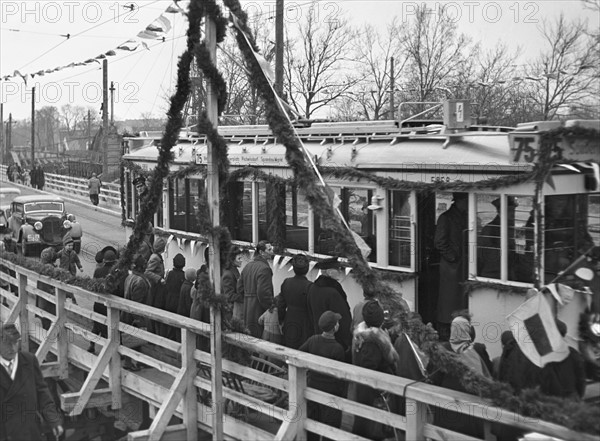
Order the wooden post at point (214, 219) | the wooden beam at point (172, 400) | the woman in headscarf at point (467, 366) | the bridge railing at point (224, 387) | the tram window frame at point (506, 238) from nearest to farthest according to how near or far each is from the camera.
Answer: the bridge railing at point (224, 387) < the woman in headscarf at point (467, 366) < the wooden post at point (214, 219) < the wooden beam at point (172, 400) < the tram window frame at point (506, 238)

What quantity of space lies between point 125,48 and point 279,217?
6.48m

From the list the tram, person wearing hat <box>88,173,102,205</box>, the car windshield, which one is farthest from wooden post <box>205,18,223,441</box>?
person wearing hat <box>88,173,102,205</box>

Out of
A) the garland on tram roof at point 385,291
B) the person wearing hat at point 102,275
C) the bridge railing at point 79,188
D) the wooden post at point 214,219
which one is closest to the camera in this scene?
the garland on tram roof at point 385,291

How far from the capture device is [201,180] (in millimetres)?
14023

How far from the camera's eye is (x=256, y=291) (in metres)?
10.3

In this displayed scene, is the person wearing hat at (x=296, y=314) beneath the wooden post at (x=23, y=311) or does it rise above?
above

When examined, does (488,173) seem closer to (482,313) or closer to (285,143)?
(482,313)

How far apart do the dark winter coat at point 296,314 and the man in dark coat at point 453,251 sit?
5.30 ft

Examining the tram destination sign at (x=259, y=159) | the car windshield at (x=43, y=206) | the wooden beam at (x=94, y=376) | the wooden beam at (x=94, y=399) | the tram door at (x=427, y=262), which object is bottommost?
the wooden beam at (x=94, y=399)

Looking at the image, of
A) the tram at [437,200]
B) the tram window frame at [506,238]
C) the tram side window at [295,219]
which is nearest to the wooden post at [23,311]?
the tram at [437,200]

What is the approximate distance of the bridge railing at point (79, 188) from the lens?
3942 cm

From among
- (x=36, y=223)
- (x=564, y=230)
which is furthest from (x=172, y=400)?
(x=36, y=223)

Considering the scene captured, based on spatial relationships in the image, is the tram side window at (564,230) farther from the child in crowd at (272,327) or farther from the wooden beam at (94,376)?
the wooden beam at (94,376)

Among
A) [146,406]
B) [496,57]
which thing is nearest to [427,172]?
[146,406]
